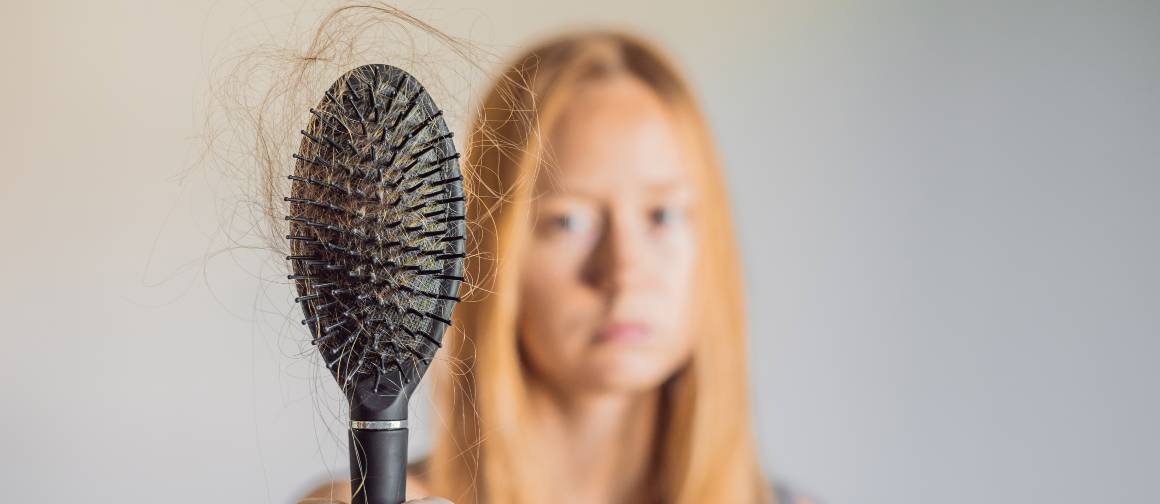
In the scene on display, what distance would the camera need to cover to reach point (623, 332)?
3.00ft

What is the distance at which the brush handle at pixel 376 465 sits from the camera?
48 cm

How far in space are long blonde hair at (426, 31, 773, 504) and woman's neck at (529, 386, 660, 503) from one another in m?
0.02

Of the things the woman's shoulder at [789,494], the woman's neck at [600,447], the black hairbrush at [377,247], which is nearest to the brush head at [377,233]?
the black hairbrush at [377,247]

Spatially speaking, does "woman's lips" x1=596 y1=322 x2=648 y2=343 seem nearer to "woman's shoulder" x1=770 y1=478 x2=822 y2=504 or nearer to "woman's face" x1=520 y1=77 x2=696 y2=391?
"woman's face" x1=520 y1=77 x2=696 y2=391

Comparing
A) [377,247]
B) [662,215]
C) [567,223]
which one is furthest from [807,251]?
[377,247]

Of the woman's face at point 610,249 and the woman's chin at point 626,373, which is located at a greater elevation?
the woman's face at point 610,249

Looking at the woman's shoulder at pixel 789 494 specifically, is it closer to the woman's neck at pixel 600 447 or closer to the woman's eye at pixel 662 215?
the woman's neck at pixel 600 447

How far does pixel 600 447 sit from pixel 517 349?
144 millimetres

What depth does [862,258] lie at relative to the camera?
3.11 ft

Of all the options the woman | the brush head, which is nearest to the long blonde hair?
the woman

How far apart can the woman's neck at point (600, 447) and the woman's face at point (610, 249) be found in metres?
0.02

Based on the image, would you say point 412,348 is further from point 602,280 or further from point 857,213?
point 857,213

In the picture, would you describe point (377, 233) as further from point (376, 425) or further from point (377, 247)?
point (376, 425)

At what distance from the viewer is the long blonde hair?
2.87 ft
